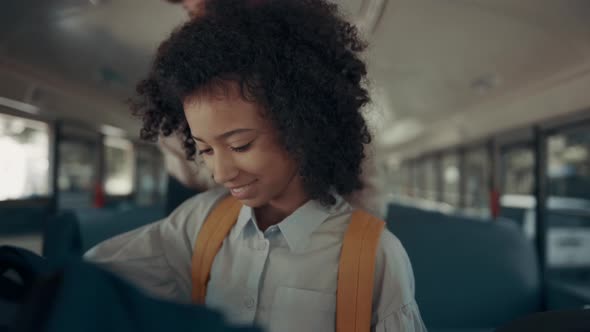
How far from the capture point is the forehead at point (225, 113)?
1.43 feet

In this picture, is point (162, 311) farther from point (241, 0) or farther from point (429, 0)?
point (429, 0)

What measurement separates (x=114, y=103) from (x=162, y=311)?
0.34 meters

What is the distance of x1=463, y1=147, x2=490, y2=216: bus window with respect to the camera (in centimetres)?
74

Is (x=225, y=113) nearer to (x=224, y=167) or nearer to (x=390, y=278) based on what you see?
(x=224, y=167)

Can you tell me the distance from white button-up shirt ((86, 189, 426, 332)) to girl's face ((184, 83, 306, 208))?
85 millimetres

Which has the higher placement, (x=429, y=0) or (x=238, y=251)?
(x=429, y=0)

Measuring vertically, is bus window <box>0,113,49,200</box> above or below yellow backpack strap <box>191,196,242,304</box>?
above

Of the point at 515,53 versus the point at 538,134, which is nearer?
the point at 515,53

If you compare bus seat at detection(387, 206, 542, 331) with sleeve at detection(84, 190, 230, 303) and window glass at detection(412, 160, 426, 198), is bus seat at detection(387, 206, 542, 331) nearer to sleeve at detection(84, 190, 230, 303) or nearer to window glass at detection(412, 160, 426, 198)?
window glass at detection(412, 160, 426, 198)

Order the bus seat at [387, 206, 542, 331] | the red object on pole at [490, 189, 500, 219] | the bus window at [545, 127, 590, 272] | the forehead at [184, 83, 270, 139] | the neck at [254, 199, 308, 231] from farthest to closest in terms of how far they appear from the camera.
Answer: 1. the bus window at [545, 127, 590, 272]
2. the red object on pole at [490, 189, 500, 219]
3. the bus seat at [387, 206, 542, 331]
4. the neck at [254, 199, 308, 231]
5. the forehead at [184, 83, 270, 139]

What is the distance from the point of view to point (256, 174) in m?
0.46

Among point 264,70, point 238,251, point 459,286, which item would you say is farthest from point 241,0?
point 459,286

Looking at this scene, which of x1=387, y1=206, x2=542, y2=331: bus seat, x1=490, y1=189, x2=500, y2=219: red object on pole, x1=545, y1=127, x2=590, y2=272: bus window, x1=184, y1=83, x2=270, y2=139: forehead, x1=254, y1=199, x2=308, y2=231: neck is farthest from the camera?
x1=545, y1=127, x2=590, y2=272: bus window

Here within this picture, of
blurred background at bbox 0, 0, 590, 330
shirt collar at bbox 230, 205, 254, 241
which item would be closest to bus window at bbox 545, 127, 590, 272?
blurred background at bbox 0, 0, 590, 330
